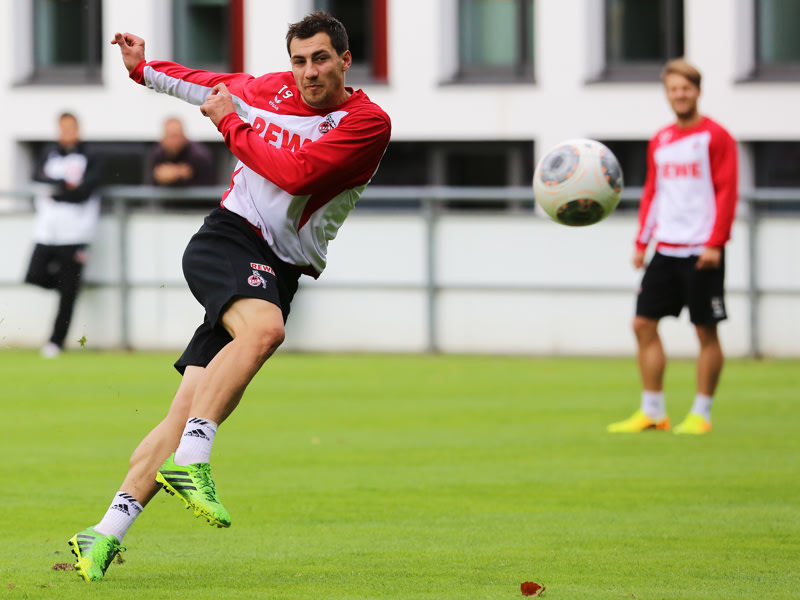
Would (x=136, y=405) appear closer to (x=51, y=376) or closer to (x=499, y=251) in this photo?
(x=51, y=376)

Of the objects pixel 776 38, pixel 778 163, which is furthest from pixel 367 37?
pixel 778 163

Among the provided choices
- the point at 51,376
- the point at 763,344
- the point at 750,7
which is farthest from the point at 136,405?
the point at 750,7

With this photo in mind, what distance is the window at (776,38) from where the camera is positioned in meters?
22.1

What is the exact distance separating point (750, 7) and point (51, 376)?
1159 centimetres

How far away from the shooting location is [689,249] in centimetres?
1114

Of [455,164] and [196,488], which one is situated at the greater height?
[455,164]

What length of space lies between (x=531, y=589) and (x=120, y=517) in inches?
61.9

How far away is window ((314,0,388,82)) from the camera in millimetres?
23156

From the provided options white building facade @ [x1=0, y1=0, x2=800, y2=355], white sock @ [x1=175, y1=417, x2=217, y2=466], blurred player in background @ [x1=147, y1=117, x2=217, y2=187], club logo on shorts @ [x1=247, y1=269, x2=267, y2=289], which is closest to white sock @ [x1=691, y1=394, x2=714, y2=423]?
club logo on shorts @ [x1=247, y1=269, x2=267, y2=289]

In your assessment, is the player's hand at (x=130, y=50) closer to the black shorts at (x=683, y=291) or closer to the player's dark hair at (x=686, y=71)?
the player's dark hair at (x=686, y=71)

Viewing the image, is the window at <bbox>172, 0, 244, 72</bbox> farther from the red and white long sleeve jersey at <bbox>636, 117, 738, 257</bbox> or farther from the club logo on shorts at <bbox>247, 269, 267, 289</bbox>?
the club logo on shorts at <bbox>247, 269, 267, 289</bbox>

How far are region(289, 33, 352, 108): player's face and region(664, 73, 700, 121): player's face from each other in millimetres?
4805

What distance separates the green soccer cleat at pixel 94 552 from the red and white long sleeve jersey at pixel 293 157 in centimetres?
133

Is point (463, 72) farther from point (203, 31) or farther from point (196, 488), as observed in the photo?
point (196, 488)
